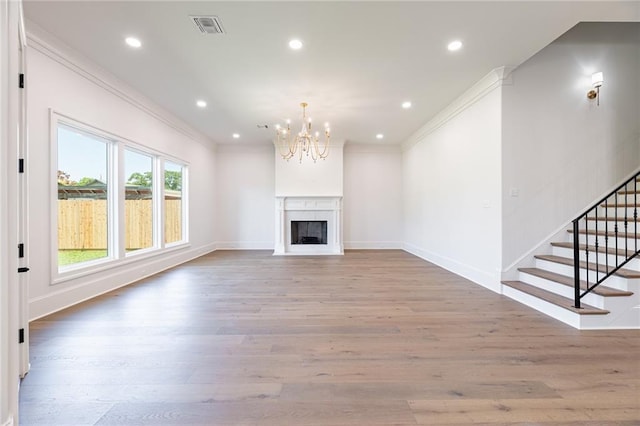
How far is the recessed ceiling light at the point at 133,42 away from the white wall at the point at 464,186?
445cm

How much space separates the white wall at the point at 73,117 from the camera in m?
2.90

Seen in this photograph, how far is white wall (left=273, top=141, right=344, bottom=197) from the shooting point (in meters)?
7.51

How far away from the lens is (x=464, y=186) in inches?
183

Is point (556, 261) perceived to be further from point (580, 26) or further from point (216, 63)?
point (216, 63)

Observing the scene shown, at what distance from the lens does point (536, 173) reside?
3770mm

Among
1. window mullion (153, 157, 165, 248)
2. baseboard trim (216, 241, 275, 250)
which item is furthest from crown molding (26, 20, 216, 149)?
baseboard trim (216, 241, 275, 250)

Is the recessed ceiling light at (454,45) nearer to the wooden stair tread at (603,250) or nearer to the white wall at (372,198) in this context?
the wooden stair tread at (603,250)

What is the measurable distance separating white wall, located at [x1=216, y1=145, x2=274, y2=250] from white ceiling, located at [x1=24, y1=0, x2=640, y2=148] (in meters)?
3.06

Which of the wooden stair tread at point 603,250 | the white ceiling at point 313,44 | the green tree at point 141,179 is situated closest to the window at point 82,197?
the green tree at point 141,179

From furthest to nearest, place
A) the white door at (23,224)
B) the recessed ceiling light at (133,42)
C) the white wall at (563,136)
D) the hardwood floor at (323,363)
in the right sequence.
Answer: the white wall at (563,136) → the recessed ceiling light at (133,42) → the white door at (23,224) → the hardwood floor at (323,363)

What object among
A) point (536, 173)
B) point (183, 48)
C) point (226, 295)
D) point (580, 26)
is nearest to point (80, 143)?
point (183, 48)

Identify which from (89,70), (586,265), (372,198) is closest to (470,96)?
(586,265)

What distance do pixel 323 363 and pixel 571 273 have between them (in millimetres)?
3209

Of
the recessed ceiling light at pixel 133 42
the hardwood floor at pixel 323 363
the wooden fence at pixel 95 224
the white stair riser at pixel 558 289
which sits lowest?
the hardwood floor at pixel 323 363
